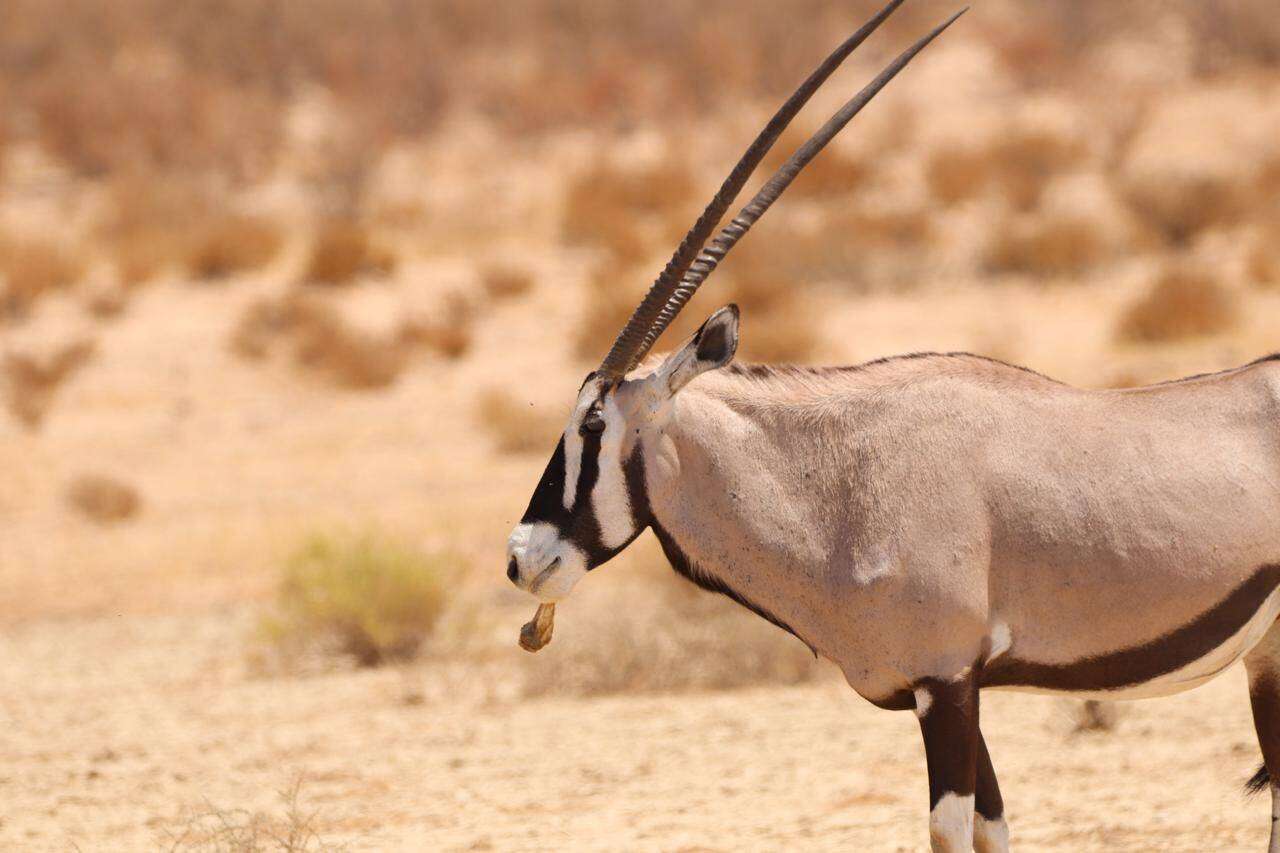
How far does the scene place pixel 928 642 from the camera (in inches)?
159

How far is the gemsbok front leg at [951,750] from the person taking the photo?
159 inches

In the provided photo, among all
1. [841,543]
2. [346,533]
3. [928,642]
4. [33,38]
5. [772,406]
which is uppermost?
[33,38]

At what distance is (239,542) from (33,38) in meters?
23.9

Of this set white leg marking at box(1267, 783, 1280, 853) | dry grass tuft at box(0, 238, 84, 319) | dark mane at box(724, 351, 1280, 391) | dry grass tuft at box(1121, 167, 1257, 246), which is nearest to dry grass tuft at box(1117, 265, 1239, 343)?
dry grass tuft at box(1121, 167, 1257, 246)

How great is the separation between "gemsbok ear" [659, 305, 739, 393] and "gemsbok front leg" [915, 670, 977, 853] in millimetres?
855


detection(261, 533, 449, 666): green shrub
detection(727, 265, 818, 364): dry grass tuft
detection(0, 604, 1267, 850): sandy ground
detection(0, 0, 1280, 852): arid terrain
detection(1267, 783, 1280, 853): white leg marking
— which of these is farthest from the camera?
detection(727, 265, 818, 364): dry grass tuft

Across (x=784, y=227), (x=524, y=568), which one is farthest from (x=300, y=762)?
(x=784, y=227)

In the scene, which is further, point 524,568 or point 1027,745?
point 1027,745

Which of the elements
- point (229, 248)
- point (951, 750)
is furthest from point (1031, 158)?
point (951, 750)

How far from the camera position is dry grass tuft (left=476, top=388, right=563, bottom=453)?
43.9 ft

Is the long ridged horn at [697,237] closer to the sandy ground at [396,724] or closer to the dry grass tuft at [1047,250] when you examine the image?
the sandy ground at [396,724]

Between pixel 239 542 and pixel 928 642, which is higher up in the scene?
pixel 239 542

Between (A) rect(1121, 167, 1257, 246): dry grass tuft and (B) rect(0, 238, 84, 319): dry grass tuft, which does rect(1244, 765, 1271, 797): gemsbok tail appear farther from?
(B) rect(0, 238, 84, 319): dry grass tuft

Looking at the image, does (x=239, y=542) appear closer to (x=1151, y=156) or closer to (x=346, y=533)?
(x=346, y=533)
